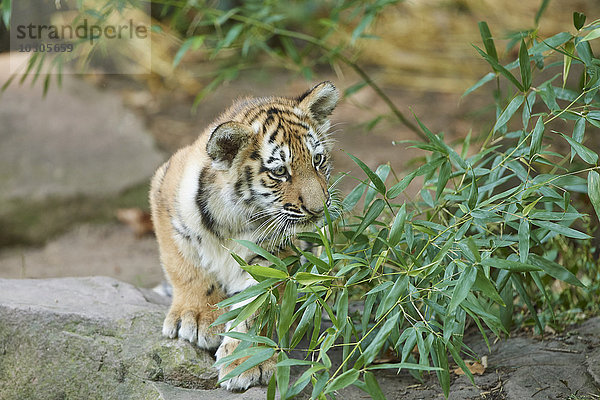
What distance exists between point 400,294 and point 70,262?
3.43m

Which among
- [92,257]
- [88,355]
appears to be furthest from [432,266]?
Result: [92,257]

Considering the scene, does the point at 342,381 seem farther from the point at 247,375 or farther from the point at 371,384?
the point at 247,375

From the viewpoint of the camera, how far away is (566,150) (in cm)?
429

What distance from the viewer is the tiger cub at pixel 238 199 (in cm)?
265

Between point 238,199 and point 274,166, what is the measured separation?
0.71 feet

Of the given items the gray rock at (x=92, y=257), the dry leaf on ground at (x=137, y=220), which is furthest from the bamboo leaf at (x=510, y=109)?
the dry leaf on ground at (x=137, y=220)

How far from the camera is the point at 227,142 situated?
8.76 ft

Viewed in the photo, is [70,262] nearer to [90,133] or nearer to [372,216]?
[90,133]

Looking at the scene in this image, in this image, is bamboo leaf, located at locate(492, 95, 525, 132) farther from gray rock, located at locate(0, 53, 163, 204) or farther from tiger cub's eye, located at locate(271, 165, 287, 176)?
gray rock, located at locate(0, 53, 163, 204)

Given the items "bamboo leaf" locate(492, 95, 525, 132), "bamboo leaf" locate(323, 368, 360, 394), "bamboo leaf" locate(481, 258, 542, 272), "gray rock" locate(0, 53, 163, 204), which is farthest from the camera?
"gray rock" locate(0, 53, 163, 204)

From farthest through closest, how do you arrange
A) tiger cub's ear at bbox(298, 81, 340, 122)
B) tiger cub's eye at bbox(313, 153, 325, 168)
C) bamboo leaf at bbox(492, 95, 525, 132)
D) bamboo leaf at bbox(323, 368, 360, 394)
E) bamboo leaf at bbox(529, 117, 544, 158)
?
tiger cub's ear at bbox(298, 81, 340, 122)
tiger cub's eye at bbox(313, 153, 325, 168)
bamboo leaf at bbox(492, 95, 525, 132)
bamboo leaf at bbox(529, 117, 544, 158)
bamboo leaf at bbox(323, 368, 360, 394)

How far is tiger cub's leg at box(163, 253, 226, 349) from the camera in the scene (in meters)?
2.77

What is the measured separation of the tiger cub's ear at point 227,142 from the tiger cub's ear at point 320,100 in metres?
0.35

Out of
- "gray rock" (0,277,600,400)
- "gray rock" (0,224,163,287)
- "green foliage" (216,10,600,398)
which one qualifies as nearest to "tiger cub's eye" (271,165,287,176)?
"green foliage" (216,10,600,398)
